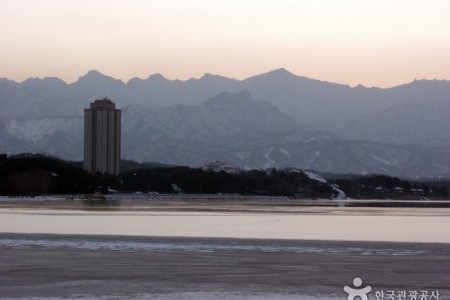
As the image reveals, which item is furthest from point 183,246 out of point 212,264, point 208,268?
point 208,268

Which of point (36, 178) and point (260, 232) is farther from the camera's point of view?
point (36, 178)

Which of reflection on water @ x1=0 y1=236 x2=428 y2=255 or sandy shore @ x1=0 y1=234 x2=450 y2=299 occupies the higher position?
reflection on water @ x1=0 y1=236 x2=428 y2=255

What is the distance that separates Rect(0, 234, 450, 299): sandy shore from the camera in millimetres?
25469

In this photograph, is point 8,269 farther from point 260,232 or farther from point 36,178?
point 36,178

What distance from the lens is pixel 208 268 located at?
31.1 meters

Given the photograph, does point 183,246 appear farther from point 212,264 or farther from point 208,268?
point 208,268

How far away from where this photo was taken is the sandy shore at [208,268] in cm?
2547

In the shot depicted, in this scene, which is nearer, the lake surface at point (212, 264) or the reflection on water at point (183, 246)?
the lake surface at point (212, 264)

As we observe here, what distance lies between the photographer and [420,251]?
3931cm

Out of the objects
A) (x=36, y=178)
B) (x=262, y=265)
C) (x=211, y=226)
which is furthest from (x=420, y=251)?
(x=36, y=178)

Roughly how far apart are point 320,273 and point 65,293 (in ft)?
31.1

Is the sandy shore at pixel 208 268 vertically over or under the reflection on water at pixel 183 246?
under

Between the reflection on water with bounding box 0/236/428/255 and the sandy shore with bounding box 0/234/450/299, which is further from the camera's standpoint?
the reflection on water with bounding box 0/236/428/255

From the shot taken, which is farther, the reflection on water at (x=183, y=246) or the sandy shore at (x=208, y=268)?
the reflection on water at (x=183, y=246)
